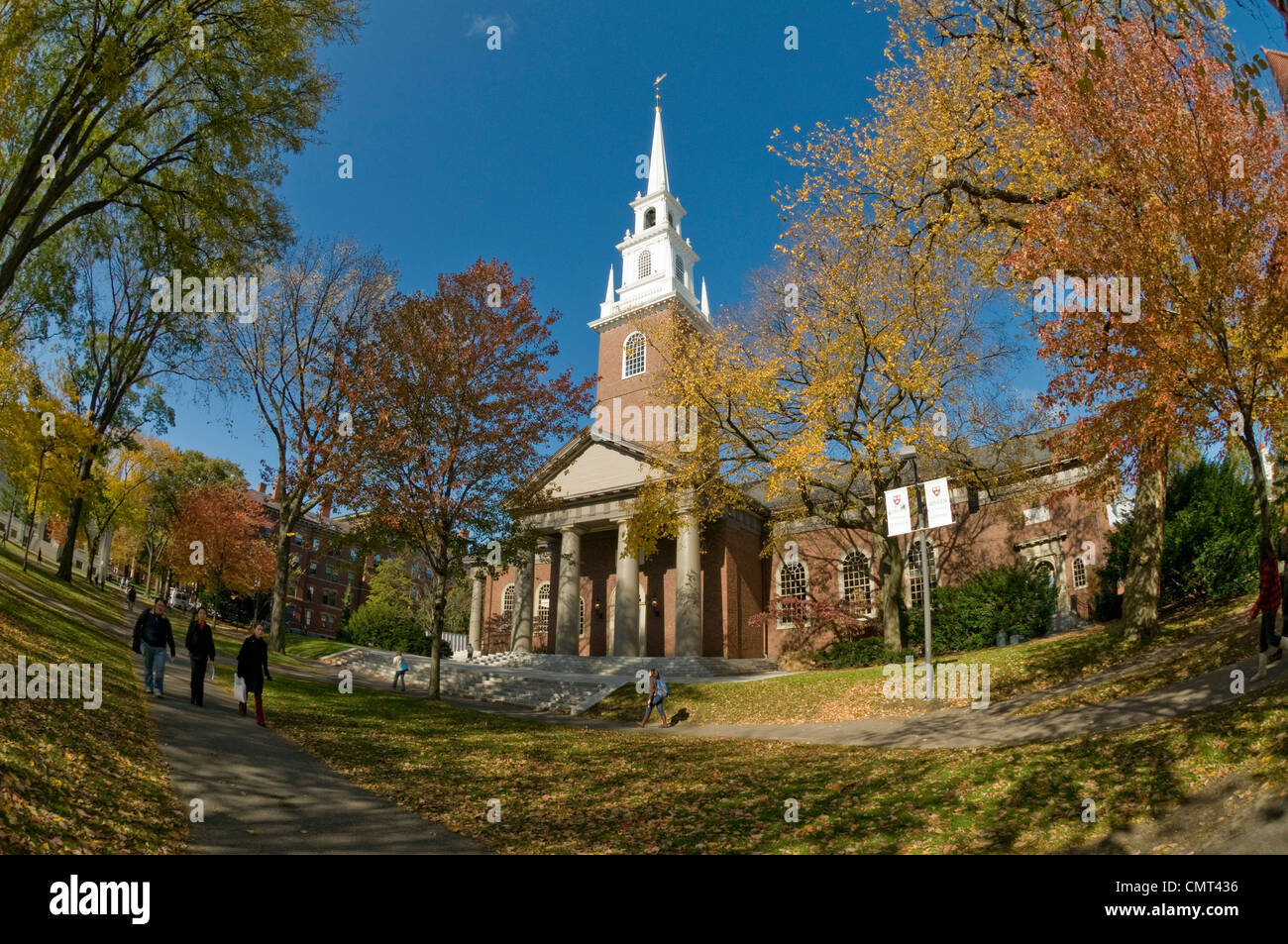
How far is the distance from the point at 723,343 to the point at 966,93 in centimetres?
1025

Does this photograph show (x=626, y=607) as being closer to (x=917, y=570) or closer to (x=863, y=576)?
(x=863, y=576)

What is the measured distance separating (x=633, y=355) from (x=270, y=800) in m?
38.6

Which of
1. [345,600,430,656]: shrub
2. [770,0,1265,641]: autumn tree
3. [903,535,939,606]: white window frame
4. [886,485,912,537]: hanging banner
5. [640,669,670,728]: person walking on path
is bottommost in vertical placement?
[345,600,430,656]: shrub

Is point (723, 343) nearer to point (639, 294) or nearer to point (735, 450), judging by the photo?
point (735, 450)

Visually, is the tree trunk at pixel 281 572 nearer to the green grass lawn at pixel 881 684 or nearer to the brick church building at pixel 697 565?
the brick church building at pixel 697 565

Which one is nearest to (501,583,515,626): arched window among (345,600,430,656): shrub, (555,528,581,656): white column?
(555,528,581,656): white column

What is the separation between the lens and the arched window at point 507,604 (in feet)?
126

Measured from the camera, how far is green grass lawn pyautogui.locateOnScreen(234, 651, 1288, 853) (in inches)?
281

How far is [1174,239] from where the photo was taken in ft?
32.4

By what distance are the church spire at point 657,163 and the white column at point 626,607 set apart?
27806mm

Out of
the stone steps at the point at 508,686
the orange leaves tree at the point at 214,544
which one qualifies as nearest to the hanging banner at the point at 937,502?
the stone steps at the point at 508,686

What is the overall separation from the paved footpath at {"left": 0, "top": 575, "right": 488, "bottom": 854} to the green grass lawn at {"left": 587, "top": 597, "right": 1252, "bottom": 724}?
38.8 feet

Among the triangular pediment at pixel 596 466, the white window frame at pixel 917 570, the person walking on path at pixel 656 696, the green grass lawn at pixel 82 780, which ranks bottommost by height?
the person walking on path at pixel 656 696

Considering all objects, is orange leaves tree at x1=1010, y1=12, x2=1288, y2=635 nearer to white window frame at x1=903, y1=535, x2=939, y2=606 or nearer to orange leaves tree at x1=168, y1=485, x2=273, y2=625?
white window frame at x1=903, y1=535, x2=939, y2=606
